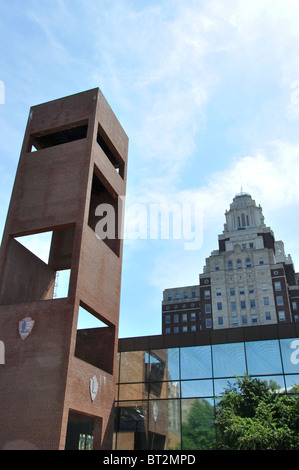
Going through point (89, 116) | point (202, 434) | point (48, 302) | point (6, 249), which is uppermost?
point (89, 116)

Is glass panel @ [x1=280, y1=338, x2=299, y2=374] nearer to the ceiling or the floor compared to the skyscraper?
nearer to the floor

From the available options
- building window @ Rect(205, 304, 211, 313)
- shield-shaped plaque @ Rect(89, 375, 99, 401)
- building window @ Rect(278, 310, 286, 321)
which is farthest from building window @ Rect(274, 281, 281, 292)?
shield-shaped plaque @ Rect(89, 375, 99, 401)

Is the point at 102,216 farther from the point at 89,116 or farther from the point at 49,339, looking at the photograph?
the point at 49,339

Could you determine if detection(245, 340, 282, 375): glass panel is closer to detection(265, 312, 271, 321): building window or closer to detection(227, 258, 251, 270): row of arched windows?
detection(265, 312, 271, 321): building window

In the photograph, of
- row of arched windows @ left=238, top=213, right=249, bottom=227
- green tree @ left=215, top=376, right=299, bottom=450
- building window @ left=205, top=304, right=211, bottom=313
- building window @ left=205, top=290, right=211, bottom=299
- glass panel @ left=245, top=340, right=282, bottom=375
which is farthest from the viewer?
row of arched windows @ left=238, top=213, right=249, bottom=227

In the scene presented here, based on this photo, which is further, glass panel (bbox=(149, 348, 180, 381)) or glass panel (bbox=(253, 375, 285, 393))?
glass panel (bbox=(149, 348, 180, 381))

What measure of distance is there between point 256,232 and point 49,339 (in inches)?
3430

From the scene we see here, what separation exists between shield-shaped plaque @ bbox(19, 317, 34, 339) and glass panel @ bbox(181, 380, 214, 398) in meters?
9.54

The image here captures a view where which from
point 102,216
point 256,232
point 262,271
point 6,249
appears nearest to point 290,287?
point 262,271

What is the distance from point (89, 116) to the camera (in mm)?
29359

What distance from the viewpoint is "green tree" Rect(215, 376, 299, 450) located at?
17.7 metres

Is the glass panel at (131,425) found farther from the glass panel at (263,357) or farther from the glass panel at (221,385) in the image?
the glass panel at (263,357)

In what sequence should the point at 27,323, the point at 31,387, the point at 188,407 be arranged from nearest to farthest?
the point at 31,387
the point at 27,323
the point at 188,407

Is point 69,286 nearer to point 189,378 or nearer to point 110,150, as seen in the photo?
point 189,378
